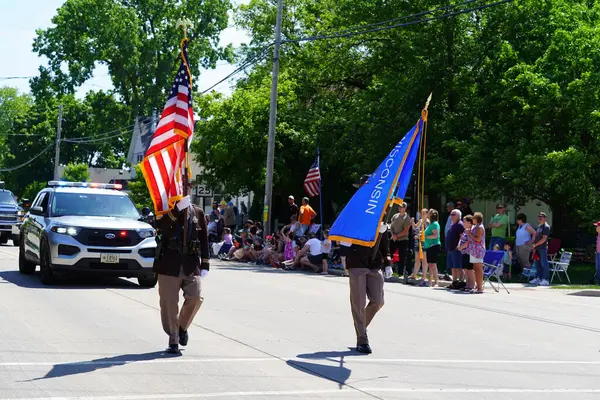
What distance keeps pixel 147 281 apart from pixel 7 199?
1865cm

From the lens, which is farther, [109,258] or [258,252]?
[258,252]

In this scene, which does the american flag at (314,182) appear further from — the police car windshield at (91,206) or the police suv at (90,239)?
the police suv at (90,239)

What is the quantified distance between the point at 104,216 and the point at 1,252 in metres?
11.2

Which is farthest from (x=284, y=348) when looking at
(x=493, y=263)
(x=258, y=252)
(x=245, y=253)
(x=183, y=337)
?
(x=245, y=253)

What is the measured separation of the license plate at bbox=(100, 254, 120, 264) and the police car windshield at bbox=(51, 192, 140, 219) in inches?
58.3

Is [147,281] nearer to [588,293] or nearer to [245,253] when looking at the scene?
[588,293]

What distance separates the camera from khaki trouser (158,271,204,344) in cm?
1005

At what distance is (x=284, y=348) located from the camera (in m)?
10.8

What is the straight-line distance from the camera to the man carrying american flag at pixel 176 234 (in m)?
10.1

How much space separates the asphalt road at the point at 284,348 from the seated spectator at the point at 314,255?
26.3ft

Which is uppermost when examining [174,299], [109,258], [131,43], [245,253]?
[131,43]

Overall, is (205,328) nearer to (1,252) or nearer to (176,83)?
(176,83)

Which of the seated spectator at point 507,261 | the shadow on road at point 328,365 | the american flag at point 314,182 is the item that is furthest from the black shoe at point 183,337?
the american flag at point 314,182

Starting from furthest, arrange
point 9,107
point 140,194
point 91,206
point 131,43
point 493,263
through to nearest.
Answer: point 9,107, point 131,43, point 140,194, point 493,263, point 91,206
